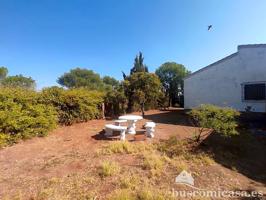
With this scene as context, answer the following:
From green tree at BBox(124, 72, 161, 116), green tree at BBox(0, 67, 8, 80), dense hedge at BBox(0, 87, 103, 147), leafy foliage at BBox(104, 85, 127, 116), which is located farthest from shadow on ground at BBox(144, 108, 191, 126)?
green tree at BBox(0, 67, 8, 80)

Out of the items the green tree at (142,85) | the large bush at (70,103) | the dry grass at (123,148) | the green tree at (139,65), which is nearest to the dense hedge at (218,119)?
the dry grass at (123,148)

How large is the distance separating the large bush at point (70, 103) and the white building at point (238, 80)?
8.79 metres

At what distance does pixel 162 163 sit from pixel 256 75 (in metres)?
9.99

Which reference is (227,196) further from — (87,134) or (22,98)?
(22,98)

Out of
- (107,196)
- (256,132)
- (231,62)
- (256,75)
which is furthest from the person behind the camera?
(231,62)

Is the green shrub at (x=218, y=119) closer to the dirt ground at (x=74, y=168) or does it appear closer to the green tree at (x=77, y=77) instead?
the dirt ground at (x=74, y=168)

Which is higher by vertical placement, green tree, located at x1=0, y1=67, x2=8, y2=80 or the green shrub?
green tree, located at x1=0, y1=67, x2=8, y2=80

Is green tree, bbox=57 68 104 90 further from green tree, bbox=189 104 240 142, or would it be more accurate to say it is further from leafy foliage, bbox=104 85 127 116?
green tree, bbox=189 104 240 142

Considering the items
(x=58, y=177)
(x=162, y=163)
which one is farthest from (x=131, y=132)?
(x=58, y=177)

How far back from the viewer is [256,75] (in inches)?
460

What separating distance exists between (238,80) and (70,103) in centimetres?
1094

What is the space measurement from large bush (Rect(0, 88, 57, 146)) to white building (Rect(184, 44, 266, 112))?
11.3m

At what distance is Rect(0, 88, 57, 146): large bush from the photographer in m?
6.76

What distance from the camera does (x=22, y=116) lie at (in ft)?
24.1
